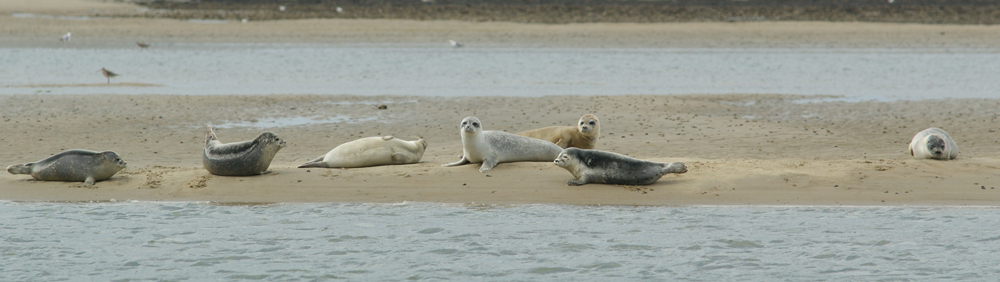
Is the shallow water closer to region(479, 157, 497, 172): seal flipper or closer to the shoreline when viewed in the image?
the shoreline

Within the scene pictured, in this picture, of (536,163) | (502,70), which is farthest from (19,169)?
(502,70)

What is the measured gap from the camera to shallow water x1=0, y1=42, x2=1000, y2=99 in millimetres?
16594

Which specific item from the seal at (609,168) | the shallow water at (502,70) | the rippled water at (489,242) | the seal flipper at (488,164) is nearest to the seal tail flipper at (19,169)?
the rippled water at (489,242)

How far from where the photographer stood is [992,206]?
6.61 metres

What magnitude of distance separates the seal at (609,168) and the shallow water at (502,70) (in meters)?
8.54

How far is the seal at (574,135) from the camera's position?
8484 mm

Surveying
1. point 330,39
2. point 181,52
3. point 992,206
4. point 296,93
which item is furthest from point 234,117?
point 330,39

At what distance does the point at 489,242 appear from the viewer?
18.5 feet

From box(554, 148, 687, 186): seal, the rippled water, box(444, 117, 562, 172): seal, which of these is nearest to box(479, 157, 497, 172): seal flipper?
box(444, 117, 562, 172): seal

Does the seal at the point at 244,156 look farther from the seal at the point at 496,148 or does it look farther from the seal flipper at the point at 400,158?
the seal at the point at 496,148

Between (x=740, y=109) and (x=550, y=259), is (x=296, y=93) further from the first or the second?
(x=550, y=259)

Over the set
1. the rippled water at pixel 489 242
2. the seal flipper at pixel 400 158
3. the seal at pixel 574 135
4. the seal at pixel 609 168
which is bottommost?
the rippled water at pixel 489 242

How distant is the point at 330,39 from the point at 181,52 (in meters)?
5.62

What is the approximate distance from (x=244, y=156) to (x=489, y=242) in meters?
2.67
